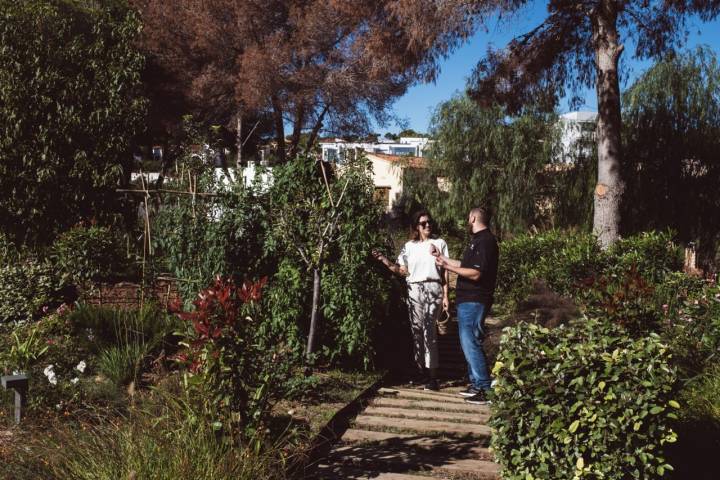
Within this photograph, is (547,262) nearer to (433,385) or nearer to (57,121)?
(433,385)

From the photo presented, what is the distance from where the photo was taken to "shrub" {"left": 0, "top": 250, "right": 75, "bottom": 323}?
8.76 m

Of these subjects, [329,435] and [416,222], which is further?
[416,222]

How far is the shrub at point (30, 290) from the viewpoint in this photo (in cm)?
876

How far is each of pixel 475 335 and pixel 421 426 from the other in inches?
44.9

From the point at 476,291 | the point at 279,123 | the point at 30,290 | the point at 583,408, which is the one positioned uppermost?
the point at 279,123

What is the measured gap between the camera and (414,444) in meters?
4.71

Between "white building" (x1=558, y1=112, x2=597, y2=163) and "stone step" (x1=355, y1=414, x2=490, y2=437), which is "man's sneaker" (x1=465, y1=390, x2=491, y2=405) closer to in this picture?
"stone step" (x1=355, y1=414, x2=490, y2=437)

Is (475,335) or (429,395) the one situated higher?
(475,335)

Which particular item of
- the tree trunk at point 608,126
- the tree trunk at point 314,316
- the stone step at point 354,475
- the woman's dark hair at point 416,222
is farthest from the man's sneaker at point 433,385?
the tree trunk at point 608,126

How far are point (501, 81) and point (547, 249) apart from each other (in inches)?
155

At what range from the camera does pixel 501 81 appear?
1354 centimetres

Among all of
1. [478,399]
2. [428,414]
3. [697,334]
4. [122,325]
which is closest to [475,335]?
[478,399]

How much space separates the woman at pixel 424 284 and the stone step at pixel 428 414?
99 centimetres

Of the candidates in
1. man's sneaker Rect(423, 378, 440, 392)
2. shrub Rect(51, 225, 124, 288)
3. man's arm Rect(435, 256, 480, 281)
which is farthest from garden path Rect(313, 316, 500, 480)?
shrub Rect(51, 225, 124, 288)
